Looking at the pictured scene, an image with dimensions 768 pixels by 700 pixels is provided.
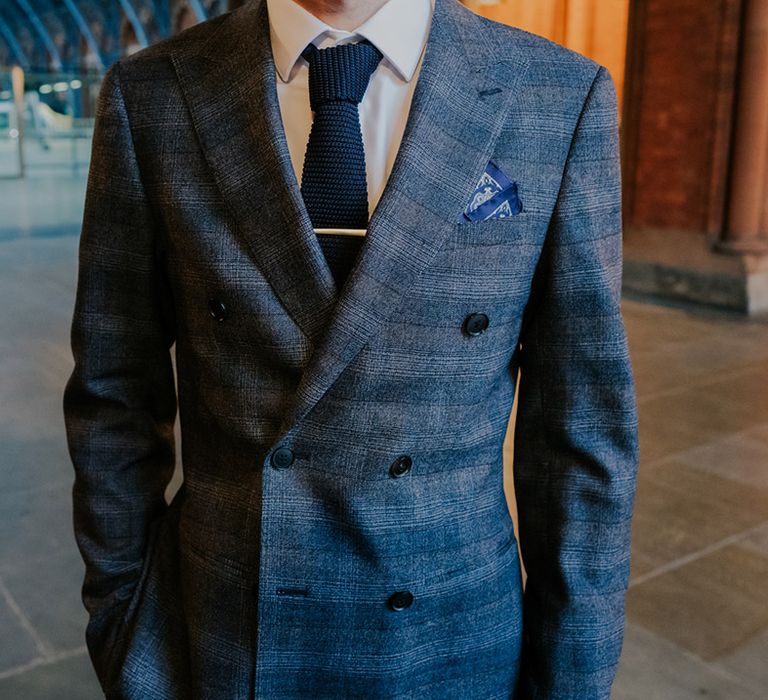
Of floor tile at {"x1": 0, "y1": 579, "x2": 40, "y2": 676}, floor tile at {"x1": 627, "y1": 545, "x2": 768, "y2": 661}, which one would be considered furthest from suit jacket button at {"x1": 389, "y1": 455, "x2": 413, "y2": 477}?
floor tile at {"x1": 627, "y1": 545, "x2": 768, "y2": 661}

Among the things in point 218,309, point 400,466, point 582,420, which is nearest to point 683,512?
point 582,420

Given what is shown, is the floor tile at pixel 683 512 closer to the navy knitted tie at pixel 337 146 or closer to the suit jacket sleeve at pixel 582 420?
the suit jacket sleeve at pixel 582 420

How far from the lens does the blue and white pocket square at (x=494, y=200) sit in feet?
3.80

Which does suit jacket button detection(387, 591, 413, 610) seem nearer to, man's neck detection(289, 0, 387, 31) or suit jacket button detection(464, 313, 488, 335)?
suit jacket button detection(464, 313, 488, 335)

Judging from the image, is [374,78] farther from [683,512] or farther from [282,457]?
[683,512]

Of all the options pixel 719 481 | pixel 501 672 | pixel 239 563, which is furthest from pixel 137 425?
pixel 719 481

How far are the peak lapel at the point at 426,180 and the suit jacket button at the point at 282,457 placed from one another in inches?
0.7

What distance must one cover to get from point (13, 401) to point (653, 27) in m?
6.89

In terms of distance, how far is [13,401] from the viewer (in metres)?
5.54

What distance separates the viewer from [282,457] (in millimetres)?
1137

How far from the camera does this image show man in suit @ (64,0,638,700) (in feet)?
3.74

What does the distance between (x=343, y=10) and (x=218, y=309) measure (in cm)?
38

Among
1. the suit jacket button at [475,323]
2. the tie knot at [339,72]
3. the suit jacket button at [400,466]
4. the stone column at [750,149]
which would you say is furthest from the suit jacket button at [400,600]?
the stone column at [750,149]

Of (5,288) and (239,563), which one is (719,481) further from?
(5,288)
